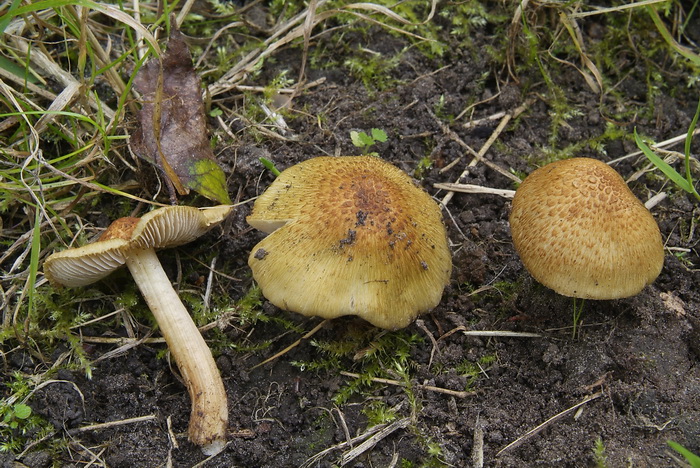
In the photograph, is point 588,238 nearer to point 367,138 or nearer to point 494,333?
point 494,333

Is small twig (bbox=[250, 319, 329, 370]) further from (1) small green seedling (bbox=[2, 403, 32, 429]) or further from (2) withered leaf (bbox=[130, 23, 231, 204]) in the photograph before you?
(1) small green seedling (bbox=[2, 403, 32, 429])

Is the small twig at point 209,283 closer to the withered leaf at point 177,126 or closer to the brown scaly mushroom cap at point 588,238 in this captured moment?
the withered leaf at point 177,126

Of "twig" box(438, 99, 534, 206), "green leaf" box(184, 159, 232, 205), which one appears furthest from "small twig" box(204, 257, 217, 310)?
"twig" box(438, 99, 534, 206)

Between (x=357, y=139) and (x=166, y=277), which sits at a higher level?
(x=357, y=139)

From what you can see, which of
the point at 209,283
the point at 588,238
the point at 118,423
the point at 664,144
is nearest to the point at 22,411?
the point at 118,423

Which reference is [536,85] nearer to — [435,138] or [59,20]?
[435,138]

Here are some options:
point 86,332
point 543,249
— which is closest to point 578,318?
point 543,249
